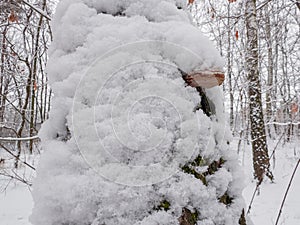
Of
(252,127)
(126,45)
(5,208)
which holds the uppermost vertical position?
(126,45)

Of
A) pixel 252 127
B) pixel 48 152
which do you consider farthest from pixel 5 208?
pixel 252 127

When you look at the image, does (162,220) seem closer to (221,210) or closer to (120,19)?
(221,210)

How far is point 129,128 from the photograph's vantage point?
2.55 ft

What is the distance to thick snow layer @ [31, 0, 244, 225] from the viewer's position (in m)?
0.73

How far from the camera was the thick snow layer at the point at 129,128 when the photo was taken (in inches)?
28.7

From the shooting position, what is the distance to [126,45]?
0.89 m

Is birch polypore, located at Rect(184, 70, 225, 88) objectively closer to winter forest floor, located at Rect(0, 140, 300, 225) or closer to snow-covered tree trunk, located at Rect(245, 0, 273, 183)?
winter forest floor, located at Rect(0, 140, 300, 225)

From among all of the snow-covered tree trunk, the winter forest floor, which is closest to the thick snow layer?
the winter forest floor

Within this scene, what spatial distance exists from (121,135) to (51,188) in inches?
9.6

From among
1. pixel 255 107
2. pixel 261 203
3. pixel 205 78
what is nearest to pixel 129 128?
pixel 205 78

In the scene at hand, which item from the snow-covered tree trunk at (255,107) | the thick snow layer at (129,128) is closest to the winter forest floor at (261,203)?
the snow-covered tree trunk at (255,107)

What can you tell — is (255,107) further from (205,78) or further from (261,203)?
(205,78)

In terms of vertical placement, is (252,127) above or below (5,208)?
above

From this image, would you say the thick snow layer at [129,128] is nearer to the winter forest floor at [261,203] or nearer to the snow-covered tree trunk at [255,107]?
the winter forest floor at [261,203]
